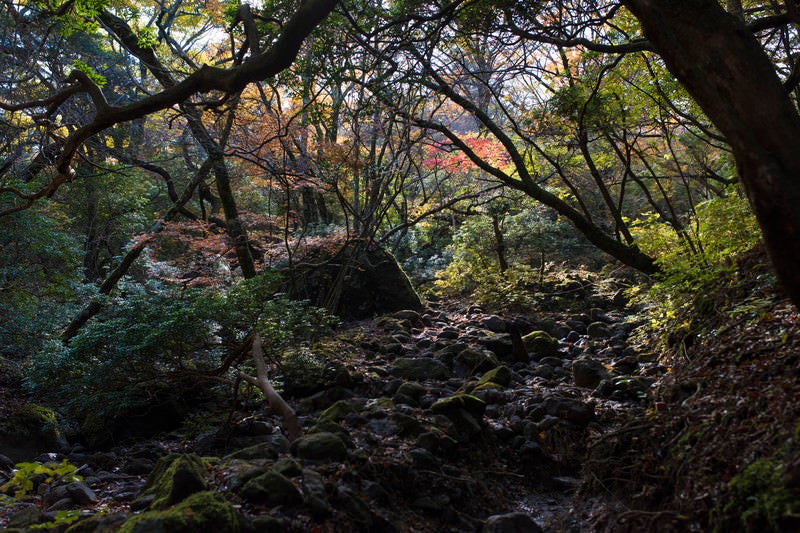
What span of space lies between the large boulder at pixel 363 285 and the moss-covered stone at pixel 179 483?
23.2 feet

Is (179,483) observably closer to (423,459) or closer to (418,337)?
(423,459)

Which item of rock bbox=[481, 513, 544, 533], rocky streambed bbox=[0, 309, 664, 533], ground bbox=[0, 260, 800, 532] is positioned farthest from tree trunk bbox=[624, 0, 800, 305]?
rocky streambed bbox=[0, 309, 664, 533]

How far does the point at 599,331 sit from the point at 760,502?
18.9ft

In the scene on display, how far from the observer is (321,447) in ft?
13.3

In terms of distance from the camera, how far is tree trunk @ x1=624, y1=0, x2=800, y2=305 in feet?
7.06

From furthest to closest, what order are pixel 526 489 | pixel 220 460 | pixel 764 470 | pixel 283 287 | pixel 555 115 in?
pixel 283 287 → pixel 555 115 → pixel 526 489 → pixel 220 460 → pixel 764 470

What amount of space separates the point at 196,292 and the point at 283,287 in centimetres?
433

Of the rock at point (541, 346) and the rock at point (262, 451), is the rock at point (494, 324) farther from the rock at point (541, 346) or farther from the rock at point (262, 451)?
the rock at point (262, 451)

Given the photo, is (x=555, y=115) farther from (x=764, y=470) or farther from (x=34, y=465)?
(x=34, y=465)

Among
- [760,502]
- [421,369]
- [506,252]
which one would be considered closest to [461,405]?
[421,369]

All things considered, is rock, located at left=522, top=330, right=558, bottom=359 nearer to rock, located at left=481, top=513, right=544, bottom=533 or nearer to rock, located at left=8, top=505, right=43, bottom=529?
rock, located at left=481, top=513, right=544, bottom=533

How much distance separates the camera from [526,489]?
4.43 metres

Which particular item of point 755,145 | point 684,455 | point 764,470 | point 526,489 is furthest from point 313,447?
point 755,145

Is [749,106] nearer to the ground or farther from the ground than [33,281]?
nearer to the ground
